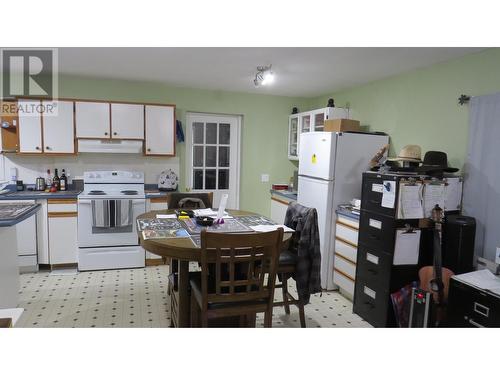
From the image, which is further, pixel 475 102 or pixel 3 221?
pixel 475 102

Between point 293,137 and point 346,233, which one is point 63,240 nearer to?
point 346,233

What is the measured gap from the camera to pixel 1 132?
411cm

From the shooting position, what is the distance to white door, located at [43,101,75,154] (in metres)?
4.09

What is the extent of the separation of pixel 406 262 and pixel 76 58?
138 inches

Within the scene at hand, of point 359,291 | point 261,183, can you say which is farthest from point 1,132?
point 359,291

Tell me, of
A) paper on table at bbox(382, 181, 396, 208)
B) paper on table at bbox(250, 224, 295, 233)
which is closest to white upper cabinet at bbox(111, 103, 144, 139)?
paper on table at bbox(250, 224, 295, 233)

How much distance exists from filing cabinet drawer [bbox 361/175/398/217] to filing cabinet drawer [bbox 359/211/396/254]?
1.9 inches

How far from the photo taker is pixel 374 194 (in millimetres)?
2885

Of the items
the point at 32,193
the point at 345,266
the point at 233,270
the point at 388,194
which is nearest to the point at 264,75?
the point at 388,194

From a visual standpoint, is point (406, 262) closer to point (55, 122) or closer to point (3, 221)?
point (3, 221)

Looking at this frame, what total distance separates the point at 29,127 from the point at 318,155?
10.8ft

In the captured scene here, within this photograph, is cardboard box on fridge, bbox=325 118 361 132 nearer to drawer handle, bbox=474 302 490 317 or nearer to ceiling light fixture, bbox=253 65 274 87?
ceiling light fixture, bbox=253 65 274 87

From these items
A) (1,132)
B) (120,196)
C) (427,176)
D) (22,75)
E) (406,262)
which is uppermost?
(22,75)

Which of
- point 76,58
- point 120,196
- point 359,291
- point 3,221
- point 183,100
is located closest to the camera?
point 3,221
